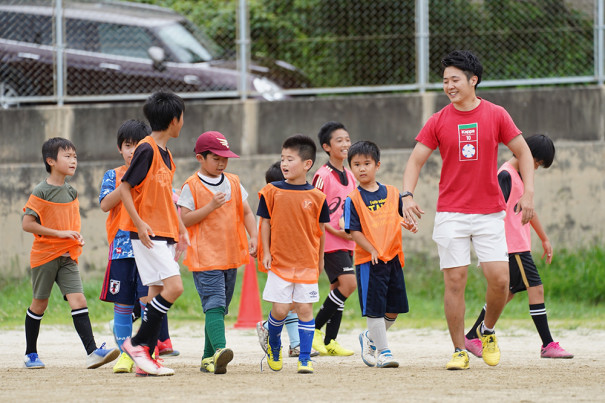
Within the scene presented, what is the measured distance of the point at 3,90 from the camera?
1262 centimetres

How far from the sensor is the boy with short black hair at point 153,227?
19.6 feet

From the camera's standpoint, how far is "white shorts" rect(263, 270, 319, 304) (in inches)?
246

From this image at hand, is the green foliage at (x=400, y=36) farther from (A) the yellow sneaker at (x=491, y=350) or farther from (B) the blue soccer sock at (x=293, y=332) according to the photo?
(A) the yellow sneaker at (x=491, y=350)

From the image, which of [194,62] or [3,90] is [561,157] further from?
[3,90]

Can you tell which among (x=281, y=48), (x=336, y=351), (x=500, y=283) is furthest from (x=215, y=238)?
(x=281, y=48)

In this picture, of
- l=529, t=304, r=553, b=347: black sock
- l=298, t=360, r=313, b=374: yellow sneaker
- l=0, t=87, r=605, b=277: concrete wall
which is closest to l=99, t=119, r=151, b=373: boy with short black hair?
l=298, t=360, r=313, b=374: yellow sneaker

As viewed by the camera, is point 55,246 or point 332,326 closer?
point 55,246

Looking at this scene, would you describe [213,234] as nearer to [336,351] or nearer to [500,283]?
[336,351]

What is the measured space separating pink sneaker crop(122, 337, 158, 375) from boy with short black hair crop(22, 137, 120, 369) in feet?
2.43

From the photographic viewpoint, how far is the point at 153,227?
19.8ft

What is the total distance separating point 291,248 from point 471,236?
1.25 metres

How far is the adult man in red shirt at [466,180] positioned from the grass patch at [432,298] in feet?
12.0

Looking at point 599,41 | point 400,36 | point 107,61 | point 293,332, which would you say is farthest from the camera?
point 107,61

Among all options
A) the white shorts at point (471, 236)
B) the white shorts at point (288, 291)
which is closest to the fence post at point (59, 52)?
the white shorts at point (288, 291)
